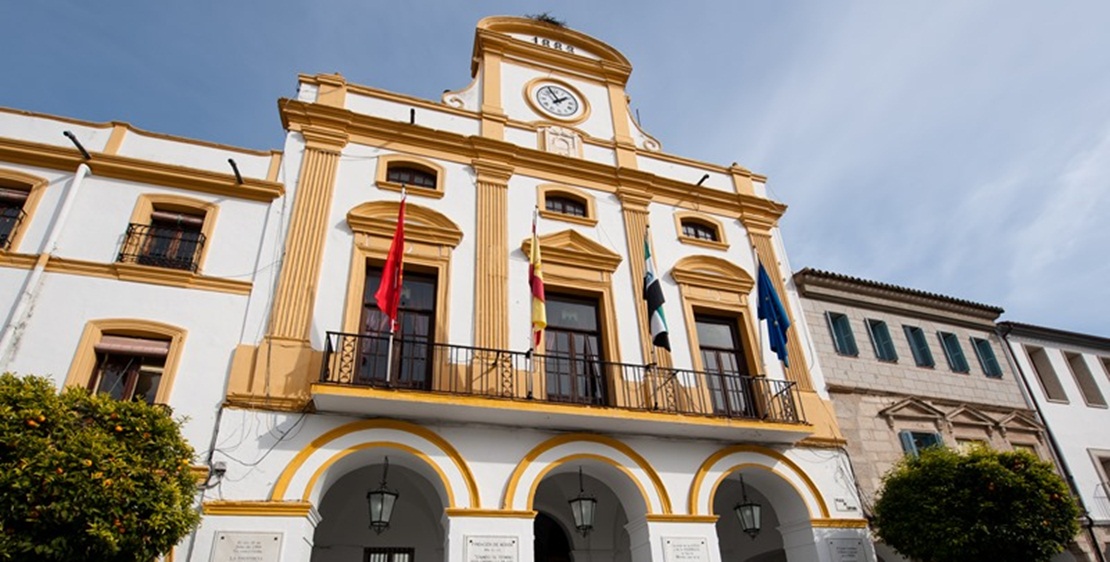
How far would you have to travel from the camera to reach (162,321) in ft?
29.5

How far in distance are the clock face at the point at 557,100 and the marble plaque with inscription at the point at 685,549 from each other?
912 cm

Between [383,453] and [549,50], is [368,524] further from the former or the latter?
[549,50]

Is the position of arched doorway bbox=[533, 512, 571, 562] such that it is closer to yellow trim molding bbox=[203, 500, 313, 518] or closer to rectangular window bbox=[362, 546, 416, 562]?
rectangular window bbox=[362, 546, 416, 562]

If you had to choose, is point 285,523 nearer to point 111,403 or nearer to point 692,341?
point 111,403

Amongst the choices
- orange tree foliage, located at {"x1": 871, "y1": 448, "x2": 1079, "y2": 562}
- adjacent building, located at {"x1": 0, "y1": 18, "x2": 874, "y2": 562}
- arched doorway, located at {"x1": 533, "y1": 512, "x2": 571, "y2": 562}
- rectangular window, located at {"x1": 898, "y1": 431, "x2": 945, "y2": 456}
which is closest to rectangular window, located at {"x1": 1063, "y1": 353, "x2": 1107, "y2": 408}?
adjacent building, located at {"x1": 0, "y1": 18, "x2": 874, "y2": 562}

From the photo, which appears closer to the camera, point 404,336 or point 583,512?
point 583,512

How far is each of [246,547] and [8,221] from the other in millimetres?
6376

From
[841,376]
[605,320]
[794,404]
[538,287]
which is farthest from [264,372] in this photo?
[841,376]

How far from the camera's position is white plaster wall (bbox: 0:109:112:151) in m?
10.2

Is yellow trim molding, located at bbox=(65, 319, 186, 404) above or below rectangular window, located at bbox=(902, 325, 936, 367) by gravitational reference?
below

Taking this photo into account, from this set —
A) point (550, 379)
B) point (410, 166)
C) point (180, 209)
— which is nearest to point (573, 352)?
point (550, 379)

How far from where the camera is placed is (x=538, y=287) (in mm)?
9906

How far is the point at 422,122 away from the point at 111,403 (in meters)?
7.89

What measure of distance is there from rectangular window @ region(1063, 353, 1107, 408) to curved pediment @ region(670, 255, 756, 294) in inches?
413
